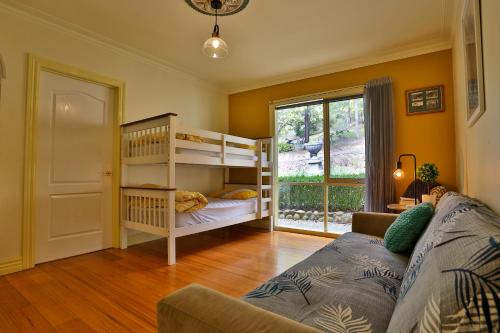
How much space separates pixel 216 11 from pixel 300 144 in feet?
7.45

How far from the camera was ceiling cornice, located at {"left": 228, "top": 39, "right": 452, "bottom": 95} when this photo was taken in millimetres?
3021

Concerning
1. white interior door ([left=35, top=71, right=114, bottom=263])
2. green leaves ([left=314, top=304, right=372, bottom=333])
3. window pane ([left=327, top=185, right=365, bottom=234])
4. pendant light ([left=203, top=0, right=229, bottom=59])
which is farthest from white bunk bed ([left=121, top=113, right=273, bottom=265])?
green leaves ([left=314, top=304, right=372, bottom=333])

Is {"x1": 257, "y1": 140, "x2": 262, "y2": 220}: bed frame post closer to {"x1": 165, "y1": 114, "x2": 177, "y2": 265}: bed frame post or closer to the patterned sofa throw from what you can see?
{"x1": 165, "y1": 114, "x2": 177, "y2": 265}: bed frame post

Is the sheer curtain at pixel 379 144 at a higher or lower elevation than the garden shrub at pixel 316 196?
higher

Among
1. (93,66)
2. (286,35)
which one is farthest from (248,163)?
(93,66)

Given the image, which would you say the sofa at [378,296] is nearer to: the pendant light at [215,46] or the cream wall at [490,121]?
the cream wall at [490,121]

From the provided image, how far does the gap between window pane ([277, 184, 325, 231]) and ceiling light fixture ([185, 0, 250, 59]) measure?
2.46 metres

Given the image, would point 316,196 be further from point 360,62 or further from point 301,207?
point 360,62

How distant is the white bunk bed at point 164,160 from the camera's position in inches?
103

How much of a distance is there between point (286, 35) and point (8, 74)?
8.94ft

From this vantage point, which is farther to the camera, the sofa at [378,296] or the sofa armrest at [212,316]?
the sofa armrest at [212,316]

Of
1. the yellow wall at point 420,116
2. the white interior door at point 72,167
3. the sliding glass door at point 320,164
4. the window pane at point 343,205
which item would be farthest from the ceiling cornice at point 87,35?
the window pane at point 343,205

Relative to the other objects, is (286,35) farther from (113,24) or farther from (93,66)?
(93,66)

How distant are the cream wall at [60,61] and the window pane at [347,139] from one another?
82.5 inches
